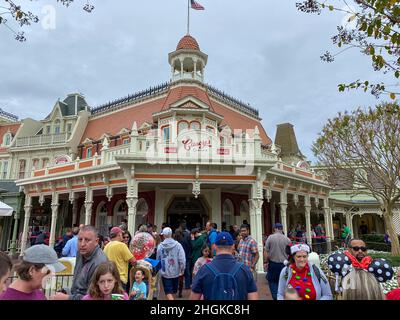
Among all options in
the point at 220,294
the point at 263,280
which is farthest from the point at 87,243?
the point at 263,280

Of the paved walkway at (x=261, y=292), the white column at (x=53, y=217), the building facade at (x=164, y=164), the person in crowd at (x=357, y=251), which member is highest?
the building facade at (x=164, y=164)

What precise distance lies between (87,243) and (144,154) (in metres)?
9.87

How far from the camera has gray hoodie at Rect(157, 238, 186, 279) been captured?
6.60 m

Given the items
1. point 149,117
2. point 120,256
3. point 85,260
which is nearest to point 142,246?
point 120,256

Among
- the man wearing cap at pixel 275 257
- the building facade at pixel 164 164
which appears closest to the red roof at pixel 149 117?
the building facade at pixel 164 164

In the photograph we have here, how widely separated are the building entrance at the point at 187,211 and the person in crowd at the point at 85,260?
46.9 ft

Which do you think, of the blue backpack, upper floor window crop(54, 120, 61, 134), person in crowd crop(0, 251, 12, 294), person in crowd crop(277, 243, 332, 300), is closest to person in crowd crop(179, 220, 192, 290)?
person in crowd crop(277, 243, 332, 300)

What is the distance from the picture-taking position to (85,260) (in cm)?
352

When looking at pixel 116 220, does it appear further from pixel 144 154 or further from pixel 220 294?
pixel 220 294

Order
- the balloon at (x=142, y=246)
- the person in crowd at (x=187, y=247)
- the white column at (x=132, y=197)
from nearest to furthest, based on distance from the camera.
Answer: the balloon at (x=142, y=246) < the person in crowd at (x=187, y=247) < the white column at (x=132, y=197)

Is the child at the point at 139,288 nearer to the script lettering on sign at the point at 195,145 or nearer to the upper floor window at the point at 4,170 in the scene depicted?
the script lettering on sign at the point at 195,145

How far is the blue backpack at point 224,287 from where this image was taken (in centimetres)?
282
